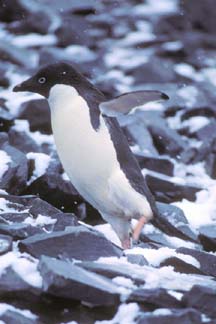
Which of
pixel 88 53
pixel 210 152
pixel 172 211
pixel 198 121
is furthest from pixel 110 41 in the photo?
pixel 172 211

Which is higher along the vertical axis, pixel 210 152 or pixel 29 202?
pixel 29 202

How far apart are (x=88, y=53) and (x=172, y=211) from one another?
3936 millimetres

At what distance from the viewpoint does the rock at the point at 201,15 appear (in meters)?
10.1

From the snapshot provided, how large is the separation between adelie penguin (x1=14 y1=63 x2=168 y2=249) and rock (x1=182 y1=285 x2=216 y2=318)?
1.08 meters

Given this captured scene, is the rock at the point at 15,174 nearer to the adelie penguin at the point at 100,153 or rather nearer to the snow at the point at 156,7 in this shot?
the adelie penguin at the point at 100,153

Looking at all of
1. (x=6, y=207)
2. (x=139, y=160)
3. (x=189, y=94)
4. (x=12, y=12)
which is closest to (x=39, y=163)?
(x=139, y=160)

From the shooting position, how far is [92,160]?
Result: 434 centimetres

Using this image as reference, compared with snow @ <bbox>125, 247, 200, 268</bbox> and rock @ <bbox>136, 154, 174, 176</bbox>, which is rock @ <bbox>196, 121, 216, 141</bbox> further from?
snow @ <bbox>125, 247, 200, 268</bbox>

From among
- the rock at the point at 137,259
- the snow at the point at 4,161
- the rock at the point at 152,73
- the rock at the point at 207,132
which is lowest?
the rock at the point at 152,73

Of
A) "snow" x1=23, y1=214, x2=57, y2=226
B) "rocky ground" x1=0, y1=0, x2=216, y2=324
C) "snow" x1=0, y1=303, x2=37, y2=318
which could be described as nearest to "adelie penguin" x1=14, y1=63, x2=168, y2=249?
"rocky ground" x1=0, y1=0, x2=216, y2=324

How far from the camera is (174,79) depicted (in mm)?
8641

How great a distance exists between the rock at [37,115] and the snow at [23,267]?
2925mm

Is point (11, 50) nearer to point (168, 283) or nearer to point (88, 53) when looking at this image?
point (88, 53)

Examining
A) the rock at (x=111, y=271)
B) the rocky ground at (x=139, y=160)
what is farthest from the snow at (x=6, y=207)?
the rock at (x=111, y=271)
